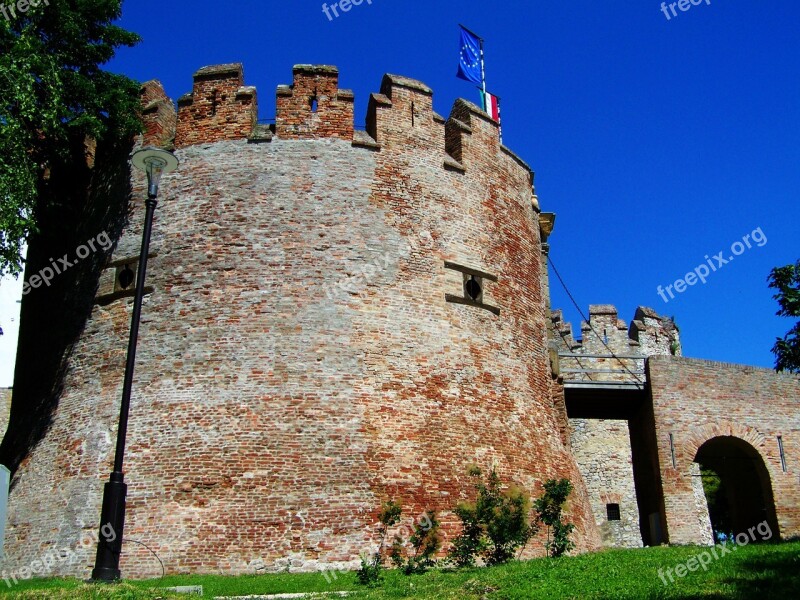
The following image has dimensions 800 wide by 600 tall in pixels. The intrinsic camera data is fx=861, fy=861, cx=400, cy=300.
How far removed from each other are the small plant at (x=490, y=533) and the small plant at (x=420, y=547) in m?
0.40

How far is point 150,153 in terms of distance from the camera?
11.4 meters

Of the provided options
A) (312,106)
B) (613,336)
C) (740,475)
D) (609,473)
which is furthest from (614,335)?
(312,106)

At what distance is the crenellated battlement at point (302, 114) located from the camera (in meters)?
16.9

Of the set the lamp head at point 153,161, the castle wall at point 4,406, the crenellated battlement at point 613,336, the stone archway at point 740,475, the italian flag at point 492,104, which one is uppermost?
the italian flag at point 492,104

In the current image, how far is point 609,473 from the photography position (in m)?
27.3

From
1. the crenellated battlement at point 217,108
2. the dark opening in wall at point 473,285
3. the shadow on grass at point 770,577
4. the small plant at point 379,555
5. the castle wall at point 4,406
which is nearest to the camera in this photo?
the shadow on grass at point 770,577

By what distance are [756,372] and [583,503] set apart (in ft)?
18.3

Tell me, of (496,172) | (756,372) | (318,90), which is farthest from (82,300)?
(756,372)

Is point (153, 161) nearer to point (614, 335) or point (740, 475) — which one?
point (740, 475)

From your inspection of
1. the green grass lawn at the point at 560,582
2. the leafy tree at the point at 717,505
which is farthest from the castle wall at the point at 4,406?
the leafy tree at the point at 717,505

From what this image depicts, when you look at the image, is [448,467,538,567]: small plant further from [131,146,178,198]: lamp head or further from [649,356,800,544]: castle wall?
[131,146,178,198]: lamp head

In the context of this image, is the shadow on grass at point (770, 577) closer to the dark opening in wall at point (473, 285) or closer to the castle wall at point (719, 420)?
the castle wall at point (719, 420)

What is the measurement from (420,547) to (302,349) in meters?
3.87

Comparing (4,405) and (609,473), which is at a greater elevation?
(4,405)
